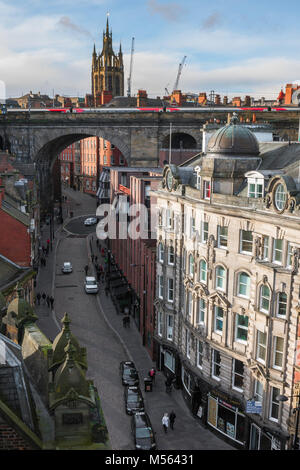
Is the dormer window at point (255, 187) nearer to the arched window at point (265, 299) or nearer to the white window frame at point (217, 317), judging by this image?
the arched window at point (265, 299)

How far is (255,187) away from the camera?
94.8ft

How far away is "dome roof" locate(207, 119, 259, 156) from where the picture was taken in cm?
3173

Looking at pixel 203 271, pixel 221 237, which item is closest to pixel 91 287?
pixel 203 271

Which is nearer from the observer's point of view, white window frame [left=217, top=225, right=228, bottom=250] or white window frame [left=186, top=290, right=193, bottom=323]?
white window frame [left=217, top=225, right=228, bottom=250]

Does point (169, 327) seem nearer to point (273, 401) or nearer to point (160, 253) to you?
point (160, 253)

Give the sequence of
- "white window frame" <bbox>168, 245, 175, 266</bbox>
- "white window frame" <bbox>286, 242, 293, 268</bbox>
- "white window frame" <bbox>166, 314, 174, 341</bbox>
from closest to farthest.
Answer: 1. "white window frame" <bbox>286, 242, 293, 268</bbox>
2. "white window frame" <bbox>168, 245, 175, 266</bbox>
3. "white window frame" <bbox>166, 314, 174, 341</bbox>

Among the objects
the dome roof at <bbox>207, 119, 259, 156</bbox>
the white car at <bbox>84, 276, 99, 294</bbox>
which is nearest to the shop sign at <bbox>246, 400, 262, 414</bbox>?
the dome roof at <bbox>207, 119, 259, 156</bbox>

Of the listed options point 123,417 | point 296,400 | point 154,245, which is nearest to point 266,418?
point 296,400

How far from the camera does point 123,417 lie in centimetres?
3275

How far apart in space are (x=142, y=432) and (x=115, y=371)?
9612 mm

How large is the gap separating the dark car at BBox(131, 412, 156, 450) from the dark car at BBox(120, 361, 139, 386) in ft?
15.3

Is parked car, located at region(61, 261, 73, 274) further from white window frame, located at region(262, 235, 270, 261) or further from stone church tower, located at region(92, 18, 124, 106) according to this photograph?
stone church tower, located at region(92, 18, 124, 106)
